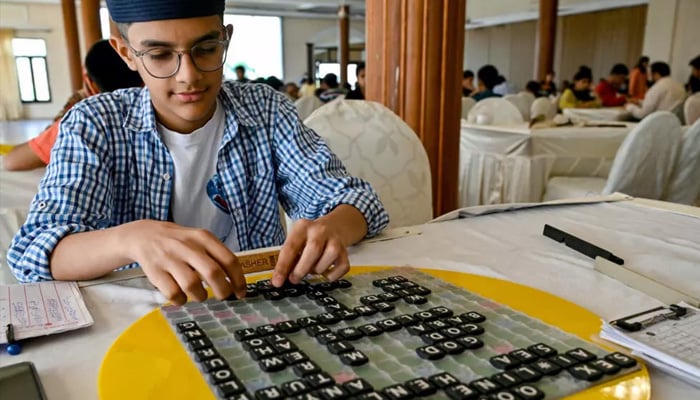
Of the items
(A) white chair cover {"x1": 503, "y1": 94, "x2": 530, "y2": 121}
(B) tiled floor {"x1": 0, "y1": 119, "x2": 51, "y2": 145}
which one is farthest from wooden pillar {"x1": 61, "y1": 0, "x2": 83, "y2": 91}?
(A) white chair cover {"x1": 503, "y1": 94, "x2": 530, "y2": 121}

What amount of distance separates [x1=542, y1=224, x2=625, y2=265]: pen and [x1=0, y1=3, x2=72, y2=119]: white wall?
1528 centimetres

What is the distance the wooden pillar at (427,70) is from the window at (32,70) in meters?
14.5

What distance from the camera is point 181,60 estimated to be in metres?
0.85

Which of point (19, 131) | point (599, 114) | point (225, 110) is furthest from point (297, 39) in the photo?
point (225, 110)

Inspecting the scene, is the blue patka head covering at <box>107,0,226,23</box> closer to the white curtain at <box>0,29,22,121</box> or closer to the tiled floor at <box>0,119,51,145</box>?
the tiled floor at <box>0,119,51,145</box>

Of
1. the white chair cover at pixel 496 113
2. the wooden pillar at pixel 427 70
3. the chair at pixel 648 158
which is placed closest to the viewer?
the wooden pillar at pixel 427 70

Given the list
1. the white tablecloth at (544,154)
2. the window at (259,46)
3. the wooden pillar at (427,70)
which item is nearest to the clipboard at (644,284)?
the wooden pillar at (427,70)

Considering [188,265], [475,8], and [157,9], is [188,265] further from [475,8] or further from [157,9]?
[475,8]

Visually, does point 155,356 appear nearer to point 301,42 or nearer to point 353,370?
point 353,370

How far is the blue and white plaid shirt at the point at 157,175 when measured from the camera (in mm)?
798

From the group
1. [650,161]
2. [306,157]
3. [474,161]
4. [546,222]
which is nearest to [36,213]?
[306,157]

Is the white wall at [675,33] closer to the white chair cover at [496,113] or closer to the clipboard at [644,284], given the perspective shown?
the white chair cover at [496,113]

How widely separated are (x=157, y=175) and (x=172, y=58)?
0.76 ft

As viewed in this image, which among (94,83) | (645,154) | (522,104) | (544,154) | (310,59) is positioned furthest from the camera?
(310,59)
